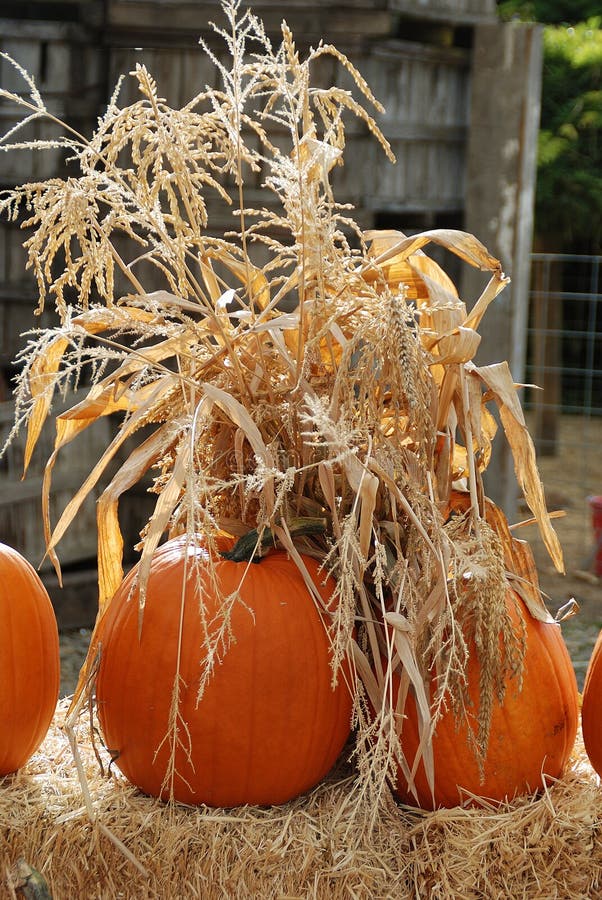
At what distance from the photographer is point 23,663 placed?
1637 mm

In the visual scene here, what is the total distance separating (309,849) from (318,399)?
564 millimetres

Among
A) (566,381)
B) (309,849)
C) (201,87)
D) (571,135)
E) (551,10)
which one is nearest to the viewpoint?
(309,849)

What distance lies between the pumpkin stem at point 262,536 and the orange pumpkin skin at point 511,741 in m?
0.27

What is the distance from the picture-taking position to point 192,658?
4.96ft

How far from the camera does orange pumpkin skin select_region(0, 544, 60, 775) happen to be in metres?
1.62

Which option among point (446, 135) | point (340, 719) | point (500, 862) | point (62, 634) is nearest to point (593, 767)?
point (500, 862)

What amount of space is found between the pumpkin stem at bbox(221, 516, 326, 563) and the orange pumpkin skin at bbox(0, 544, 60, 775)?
0.30 meters

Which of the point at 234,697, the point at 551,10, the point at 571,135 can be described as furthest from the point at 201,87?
the point at 551,10

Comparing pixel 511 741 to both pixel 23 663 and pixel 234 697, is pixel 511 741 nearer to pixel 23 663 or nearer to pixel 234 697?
pixel 234 697

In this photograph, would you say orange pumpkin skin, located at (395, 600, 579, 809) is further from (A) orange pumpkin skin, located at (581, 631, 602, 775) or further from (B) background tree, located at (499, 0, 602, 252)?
(B) background tree, located at (499, 0, 602, 252)

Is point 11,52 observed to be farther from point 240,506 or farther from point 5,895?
point 5,895

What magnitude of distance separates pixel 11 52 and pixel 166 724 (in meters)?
2.91

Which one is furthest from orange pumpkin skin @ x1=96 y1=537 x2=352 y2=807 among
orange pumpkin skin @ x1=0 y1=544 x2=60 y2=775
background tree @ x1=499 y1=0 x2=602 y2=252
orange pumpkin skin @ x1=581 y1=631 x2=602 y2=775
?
background tree @ x1=499 y1=0 x2=602 y2=252

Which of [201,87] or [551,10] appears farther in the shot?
[551,10]
